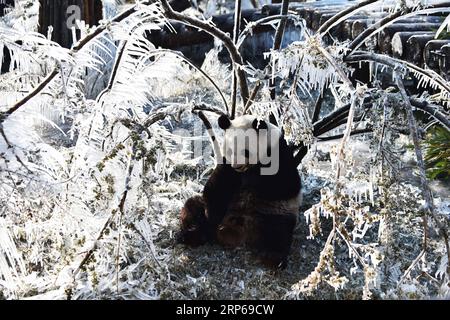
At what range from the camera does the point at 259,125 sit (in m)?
3.96

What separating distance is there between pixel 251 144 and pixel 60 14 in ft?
14.8

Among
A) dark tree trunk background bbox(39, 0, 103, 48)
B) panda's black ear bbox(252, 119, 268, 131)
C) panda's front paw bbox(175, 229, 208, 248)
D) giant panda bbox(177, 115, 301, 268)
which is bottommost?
panda's front paw bbox(175, 229, 208, 248)

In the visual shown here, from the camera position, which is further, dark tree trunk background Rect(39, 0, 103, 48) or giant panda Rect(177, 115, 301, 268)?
dark tree trunk background Rect(39, 0, 103, 48)

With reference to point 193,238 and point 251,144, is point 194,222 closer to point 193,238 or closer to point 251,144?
point 193,238

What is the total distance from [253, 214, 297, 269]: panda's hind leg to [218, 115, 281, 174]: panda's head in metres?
0.32

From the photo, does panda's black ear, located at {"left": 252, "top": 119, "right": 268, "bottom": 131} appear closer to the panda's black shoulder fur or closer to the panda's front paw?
the panda's black shoulder fur

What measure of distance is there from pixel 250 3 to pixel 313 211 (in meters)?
11.9

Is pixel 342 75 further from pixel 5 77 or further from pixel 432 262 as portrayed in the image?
pixel 5 77

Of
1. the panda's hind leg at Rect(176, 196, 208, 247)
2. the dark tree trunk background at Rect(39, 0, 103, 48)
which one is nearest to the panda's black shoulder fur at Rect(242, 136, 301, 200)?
the panda's hind leg at Rect(176, 196, 208, 247)

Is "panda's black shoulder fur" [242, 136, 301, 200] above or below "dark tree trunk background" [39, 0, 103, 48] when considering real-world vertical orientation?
below

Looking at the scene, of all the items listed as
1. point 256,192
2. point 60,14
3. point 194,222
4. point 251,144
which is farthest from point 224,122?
point 60,14

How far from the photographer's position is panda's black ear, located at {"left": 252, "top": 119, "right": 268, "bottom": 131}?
156 inches

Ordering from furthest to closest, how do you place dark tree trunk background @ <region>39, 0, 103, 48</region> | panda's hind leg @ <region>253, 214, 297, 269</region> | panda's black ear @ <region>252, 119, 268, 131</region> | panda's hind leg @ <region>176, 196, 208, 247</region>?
dark tree trunk background @ <region>39, 0, 103, 48</region>
panda's hind leg @ <region>176, 196, 208, 247</region>
panda's hind leg @ <region>253, 214, 297, 269</region>
panda's black ear @ <region>252, 119, 268, 131</region>

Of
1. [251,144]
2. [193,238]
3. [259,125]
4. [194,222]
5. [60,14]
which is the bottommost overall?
[193,238]
